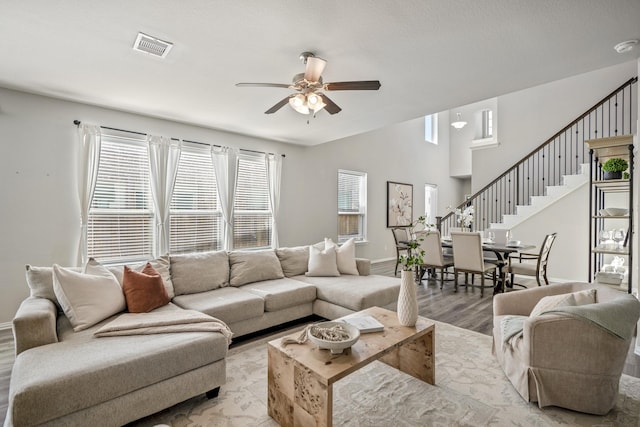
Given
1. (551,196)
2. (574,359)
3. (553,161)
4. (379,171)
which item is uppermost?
(553,161)

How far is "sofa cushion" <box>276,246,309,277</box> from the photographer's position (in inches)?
158

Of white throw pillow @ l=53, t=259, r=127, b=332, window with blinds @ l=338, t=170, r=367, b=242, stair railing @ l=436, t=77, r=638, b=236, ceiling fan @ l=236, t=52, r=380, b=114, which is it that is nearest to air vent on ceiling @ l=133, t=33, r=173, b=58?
ceiling fan @ l=236, t=52, r=380, b=114

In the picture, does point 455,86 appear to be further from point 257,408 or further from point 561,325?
point 257,408

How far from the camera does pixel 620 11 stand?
1901 mm

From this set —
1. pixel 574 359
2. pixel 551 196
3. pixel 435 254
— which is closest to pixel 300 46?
pixel 574 359

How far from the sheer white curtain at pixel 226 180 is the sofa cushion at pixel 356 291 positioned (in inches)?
67.9

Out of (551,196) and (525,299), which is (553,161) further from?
(525,299)

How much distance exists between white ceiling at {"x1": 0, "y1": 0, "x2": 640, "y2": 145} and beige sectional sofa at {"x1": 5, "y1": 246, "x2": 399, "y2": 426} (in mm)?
1829

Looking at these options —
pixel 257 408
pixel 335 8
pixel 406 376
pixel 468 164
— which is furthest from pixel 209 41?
pixel 468 164

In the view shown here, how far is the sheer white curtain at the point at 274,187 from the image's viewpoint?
5.31 meters

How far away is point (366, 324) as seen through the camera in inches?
86.2

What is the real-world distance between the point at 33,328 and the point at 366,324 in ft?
7.09

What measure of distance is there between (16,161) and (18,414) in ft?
9.95

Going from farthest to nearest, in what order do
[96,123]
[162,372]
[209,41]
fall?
[96,123] < [209,41] < [162,372]
